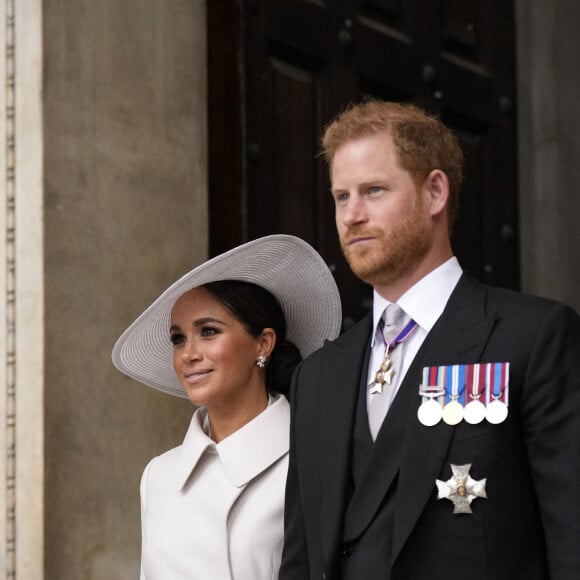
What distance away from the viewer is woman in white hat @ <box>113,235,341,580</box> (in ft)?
10.2

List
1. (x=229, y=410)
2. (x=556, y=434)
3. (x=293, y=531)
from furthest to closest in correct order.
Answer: (x=229, y=410)
(x=293, y=531)
(x=556, y=434)

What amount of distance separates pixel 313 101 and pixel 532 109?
135 cm

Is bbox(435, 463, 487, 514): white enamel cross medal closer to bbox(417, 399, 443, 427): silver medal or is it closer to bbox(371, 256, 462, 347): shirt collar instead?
bbox(417, 399, 443, 427): silver medal

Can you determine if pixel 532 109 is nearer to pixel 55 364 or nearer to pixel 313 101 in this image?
pixel 313 101

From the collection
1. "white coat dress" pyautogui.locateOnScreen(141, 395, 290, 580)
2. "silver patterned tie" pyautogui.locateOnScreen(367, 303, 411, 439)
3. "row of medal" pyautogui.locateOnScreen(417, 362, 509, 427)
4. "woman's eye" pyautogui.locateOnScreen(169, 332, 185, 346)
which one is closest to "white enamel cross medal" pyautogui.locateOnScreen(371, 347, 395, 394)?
"silver patterned tie" pyautogui.locateOnScreen(367, 303, 411, 439)

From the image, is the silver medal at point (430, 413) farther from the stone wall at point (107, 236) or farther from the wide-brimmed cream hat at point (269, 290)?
the stone wall at point (107, 236)

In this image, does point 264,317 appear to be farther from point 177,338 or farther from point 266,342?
point 177,338

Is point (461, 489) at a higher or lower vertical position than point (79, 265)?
lower

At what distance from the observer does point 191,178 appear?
12.9ft

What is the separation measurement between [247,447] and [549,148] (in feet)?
8.57

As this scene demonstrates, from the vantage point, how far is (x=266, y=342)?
130 inches

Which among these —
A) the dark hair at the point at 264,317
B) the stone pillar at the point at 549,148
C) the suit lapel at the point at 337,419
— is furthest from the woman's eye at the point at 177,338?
the stone pillar at the point at 549,148

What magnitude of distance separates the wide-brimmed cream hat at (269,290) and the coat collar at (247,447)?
0.26 m

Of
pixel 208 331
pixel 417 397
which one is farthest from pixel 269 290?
pixel 417 397
